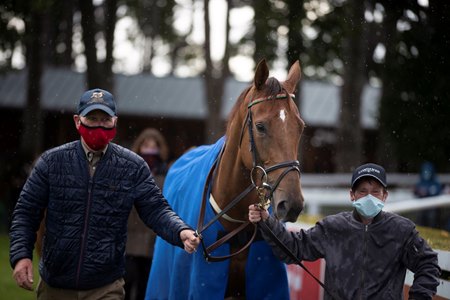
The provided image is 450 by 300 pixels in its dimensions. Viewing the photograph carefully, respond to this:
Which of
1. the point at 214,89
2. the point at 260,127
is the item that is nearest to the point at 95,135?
the point at 260,127

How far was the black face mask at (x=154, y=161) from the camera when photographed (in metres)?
6.85

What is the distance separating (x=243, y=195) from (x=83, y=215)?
1.02m

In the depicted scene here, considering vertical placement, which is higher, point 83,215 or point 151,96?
point 151,96

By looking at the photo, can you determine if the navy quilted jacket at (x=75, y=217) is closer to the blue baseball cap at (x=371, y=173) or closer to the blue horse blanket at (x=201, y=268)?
the blue horse blanket at (x=201, y=268)

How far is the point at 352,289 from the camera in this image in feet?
12.4

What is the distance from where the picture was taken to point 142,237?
670 centimetres

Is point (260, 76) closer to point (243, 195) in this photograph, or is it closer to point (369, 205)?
point (243, 195)

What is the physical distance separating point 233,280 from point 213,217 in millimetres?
413

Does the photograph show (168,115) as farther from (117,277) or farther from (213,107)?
(117,277)

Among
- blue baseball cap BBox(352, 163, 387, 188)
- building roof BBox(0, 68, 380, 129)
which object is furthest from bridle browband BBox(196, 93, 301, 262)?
building roof BBox(0, 68, 380, 129)

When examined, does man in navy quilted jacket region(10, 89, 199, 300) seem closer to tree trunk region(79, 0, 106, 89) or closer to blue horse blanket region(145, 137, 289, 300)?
blue horse blanket region(145, 137, 289, 300)

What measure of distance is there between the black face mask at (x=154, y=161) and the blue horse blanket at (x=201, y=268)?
1.84 meters

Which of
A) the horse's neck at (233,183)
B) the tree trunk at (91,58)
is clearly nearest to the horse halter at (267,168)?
the horse's neck at (233,183)

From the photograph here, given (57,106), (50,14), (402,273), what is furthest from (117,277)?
(57,106)
